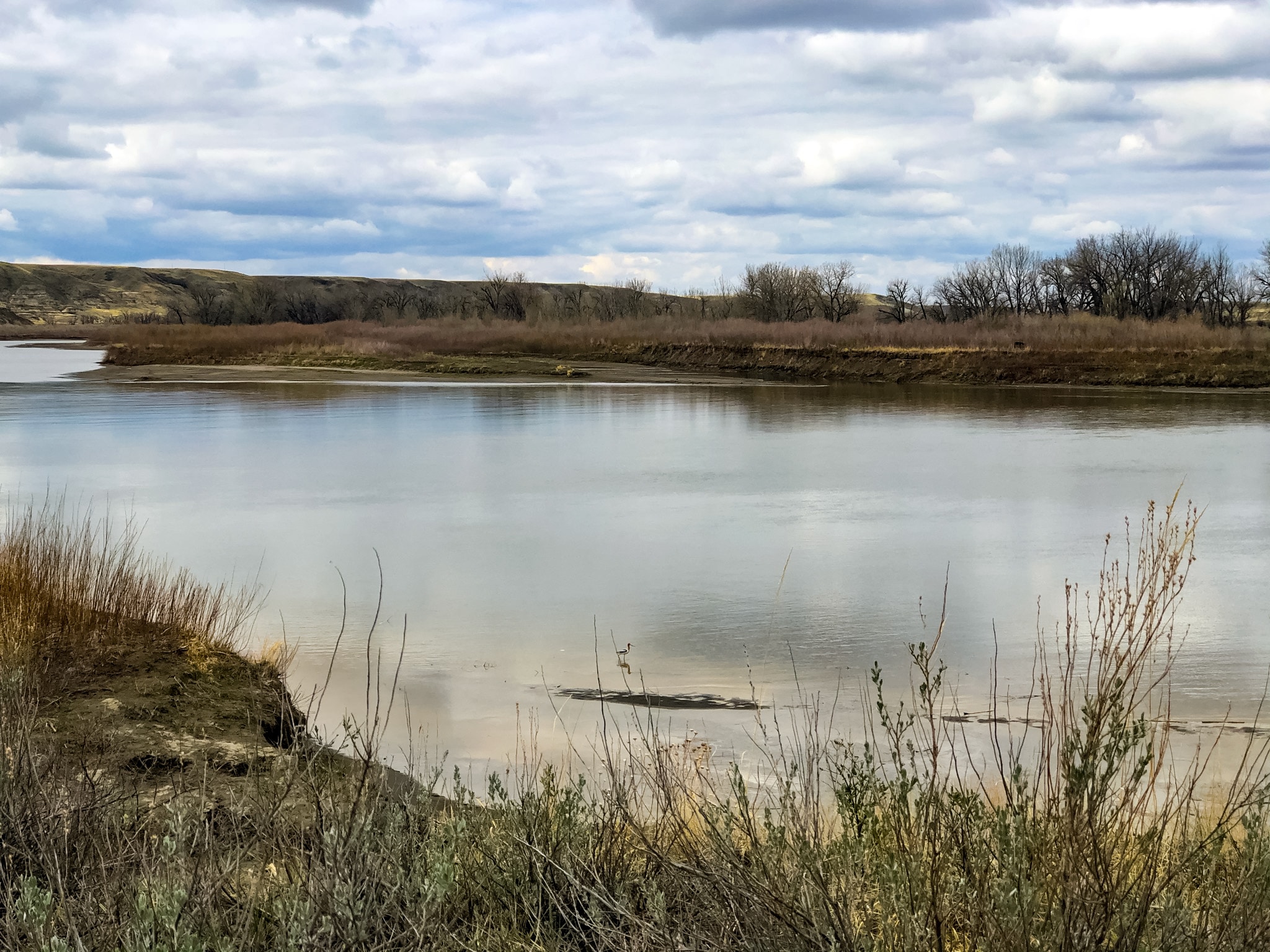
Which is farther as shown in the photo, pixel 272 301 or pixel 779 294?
pixel 272 301

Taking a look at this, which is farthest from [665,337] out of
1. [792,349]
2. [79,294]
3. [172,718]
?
[79,294]

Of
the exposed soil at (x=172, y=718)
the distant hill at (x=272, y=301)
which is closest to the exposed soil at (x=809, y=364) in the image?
the distant hill at (x=272, y=301)

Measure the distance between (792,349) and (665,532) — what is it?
4023 cm

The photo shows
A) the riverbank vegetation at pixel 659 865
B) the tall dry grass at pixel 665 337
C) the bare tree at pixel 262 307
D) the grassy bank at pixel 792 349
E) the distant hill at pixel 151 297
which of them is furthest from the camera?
the distant hill at pixel 151 297

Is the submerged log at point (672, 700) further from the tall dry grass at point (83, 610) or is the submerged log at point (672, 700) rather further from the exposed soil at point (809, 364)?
the exposed soil at point (809, 364)

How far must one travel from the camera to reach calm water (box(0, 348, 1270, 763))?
27.3ft

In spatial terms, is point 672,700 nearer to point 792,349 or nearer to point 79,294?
point 792,349

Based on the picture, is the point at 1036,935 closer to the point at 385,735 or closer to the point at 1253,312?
the point at 385,735

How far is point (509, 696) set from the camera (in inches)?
301

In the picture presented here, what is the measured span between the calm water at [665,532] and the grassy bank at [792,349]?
14627 millimetres

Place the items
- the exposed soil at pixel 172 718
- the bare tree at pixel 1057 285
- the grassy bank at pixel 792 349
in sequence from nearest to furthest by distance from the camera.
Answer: the exposed soil at pixel 172 718 < the grassy bank at pixel 792 349 < the bare tree at pixel 1057 285

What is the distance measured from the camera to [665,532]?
13.6 metres

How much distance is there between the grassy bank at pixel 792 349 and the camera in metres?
43.9

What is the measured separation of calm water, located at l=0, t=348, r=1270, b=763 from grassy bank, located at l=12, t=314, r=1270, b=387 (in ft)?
48.0
